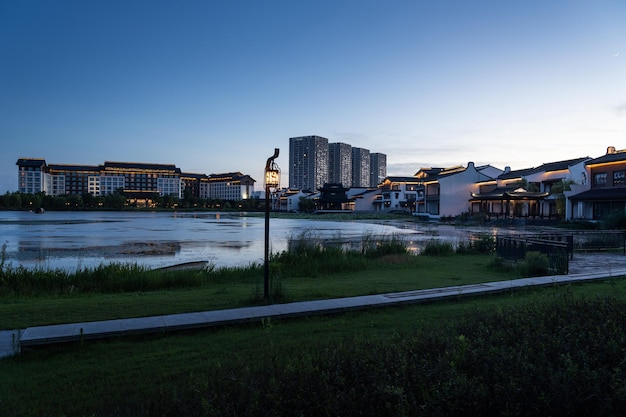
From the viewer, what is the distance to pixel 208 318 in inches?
284

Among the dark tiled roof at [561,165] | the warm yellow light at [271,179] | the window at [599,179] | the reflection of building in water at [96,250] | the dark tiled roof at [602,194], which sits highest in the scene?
the dark tiled roof at [561,165]

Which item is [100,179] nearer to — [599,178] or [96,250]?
[96,250]

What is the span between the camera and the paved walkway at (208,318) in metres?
6.13

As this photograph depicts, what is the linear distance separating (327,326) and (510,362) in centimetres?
348

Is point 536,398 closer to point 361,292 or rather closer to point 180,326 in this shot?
point 180,326

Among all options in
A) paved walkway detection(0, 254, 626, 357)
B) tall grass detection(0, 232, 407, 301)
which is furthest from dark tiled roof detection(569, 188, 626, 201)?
paved walkway detection(0, 254, 626, 357)

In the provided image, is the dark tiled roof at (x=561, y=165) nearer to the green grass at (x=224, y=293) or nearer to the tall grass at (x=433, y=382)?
the green grass at (x=224, y=293)

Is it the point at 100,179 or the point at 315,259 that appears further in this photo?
the point at 100,179

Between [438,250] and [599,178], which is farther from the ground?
[599,178]

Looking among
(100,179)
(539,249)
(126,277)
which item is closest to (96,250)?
(126,277)

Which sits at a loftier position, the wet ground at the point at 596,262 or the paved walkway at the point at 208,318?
the paved walkway at the point at 208,318

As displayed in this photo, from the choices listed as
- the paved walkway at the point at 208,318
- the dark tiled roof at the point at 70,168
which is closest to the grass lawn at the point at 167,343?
the paved walkway at the point at 208,318

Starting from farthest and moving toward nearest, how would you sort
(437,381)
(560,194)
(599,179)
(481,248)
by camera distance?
1. (560,194)
2. (599,179)
3. (481,248)
4. (437,381)

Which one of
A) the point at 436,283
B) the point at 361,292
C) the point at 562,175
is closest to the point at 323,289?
the point at 361,292
